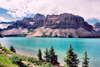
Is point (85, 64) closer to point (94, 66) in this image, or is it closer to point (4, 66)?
point (94, 66)

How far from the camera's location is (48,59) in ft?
85.9

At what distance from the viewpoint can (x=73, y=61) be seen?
1714 cm

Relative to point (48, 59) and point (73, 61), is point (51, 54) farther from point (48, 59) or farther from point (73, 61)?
point (73, 61)

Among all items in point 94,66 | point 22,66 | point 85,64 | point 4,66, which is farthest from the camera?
point 94,66

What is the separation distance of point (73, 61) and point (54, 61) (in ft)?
32.1

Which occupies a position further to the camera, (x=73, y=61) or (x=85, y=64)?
(x=85, y=64)

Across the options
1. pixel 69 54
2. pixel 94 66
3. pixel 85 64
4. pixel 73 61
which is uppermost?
pixel 69 54

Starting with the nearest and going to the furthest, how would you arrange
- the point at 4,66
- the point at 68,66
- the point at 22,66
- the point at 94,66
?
the point at 4,66 < the point at 22,66 < the point at 68,66 < the point at 94,66

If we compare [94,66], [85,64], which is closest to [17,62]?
[85,64]

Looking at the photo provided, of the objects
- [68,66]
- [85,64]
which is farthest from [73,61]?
[85,64]

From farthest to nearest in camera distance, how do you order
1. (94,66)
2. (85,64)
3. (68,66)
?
(94,66) < (85,64) < (68,66)

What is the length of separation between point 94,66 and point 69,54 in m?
15.3

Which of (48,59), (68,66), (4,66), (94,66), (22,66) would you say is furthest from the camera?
(48,59)

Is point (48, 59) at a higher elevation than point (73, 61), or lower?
lower
